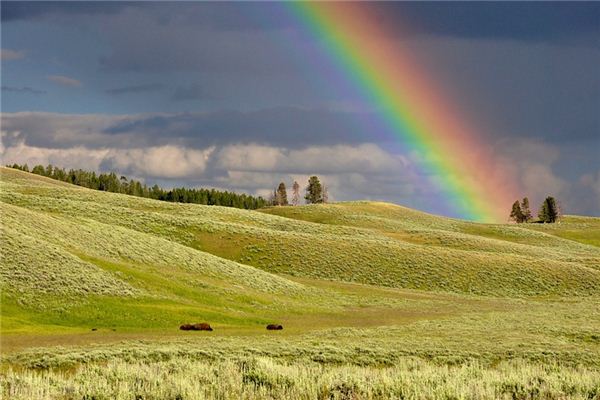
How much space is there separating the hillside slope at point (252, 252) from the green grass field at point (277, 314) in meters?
0.31

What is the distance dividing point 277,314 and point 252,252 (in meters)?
36.6

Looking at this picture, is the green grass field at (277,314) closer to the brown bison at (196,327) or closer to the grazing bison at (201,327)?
the brown bison at (196,327)

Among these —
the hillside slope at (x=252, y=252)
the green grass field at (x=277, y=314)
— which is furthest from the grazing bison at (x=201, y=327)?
the hillside slope at (x=252, y=252)

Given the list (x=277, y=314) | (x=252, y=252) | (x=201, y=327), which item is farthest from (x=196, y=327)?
(x=252, y=252)

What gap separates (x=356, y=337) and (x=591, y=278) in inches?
2518

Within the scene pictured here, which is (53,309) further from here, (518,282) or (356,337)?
(518,282)

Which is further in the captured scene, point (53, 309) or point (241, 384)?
point (53, 309)

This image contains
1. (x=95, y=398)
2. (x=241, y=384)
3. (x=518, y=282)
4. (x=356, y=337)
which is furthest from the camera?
(x=518, y=282)

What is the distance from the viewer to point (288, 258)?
98375mm

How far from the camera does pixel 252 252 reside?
9850cm

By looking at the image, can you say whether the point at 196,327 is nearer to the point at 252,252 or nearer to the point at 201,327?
the point at 201,327

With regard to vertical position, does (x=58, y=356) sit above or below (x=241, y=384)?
below

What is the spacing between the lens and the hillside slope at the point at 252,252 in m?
68.4

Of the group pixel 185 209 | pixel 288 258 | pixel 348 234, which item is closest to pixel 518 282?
pixel 288 258
